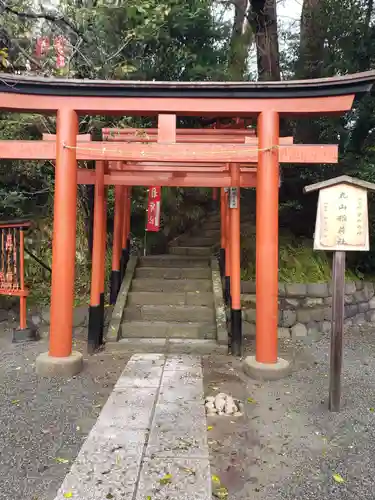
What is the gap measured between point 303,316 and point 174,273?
114 inches

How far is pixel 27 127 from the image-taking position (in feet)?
27.7

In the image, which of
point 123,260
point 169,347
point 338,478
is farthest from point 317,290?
point 338,478

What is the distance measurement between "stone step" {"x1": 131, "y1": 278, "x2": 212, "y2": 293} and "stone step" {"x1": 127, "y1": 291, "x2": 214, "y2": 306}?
0.26 meters

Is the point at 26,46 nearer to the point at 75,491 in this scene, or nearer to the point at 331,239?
the point at 331,239

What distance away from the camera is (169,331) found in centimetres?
686

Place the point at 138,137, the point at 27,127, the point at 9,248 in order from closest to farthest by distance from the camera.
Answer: the point at 138,137 → the point at 9,248 → the point at 27,127

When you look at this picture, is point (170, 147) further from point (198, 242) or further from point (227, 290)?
point (198, 242)

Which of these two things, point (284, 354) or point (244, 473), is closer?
point (244, 473)

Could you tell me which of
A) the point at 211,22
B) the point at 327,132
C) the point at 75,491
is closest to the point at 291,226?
the point at 327,132

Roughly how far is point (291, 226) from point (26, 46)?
24.9 ft

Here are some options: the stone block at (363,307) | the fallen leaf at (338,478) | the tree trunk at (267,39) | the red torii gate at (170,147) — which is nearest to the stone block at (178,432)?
the fallen leaf at (338,478)

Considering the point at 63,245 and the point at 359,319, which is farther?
the point at 359,319

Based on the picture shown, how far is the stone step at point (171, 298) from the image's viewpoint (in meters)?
7.60

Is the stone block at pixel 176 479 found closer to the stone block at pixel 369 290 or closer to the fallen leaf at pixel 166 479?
the fallen leaf at pixel 166 479
